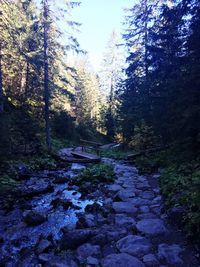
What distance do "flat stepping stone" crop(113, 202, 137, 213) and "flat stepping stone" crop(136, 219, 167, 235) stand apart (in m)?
0.72

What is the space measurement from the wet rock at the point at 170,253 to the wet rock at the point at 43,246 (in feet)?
6.43

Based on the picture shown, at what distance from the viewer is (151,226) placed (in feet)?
15.2

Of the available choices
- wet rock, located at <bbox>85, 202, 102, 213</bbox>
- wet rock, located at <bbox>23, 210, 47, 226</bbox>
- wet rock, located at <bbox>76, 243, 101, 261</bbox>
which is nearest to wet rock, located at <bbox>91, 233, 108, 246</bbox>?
wet rock, located at <bbox>76, 243, 101, 261</bbox>

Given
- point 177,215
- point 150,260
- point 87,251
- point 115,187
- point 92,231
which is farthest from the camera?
point 115,187

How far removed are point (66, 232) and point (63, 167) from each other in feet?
26.0

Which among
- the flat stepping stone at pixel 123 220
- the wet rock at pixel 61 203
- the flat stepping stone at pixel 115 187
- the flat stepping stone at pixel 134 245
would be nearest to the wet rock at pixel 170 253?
the flat stepping stone at pixel 134 245

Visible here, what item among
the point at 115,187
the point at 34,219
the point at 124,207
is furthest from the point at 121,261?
the point at 115,187

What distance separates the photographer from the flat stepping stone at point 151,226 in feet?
14.5

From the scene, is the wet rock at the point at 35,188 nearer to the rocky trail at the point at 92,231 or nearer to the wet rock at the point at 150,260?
the rocky trail at the point at 92,231

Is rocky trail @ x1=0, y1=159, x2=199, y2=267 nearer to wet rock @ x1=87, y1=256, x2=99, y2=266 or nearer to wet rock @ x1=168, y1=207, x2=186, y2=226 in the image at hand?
wet rock @ x1=87, y1=256, x2=99, y2=266

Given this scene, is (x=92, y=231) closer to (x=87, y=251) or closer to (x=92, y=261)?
(x=87, y=251)

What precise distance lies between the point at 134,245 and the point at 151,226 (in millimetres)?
823

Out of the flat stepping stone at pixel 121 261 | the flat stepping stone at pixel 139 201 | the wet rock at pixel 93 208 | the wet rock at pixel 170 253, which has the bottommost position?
the flat stepping stone at pixel 121 261

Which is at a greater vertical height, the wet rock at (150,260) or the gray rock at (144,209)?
the gray rock at (144,209)
